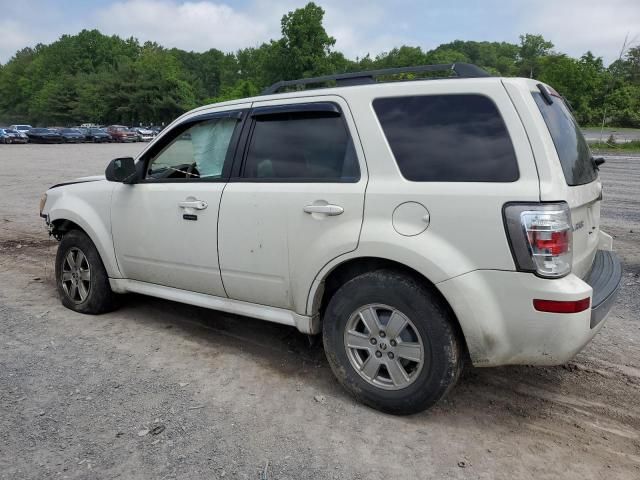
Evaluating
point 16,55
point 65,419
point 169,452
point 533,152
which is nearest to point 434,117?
point 533,152

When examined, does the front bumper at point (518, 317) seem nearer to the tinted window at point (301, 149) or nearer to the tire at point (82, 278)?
the tinted window at point (301, 149)

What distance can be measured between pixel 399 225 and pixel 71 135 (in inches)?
2118

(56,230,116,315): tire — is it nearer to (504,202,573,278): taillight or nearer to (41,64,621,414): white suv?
(41,64,621,414): white suv

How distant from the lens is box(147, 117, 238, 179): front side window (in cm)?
399

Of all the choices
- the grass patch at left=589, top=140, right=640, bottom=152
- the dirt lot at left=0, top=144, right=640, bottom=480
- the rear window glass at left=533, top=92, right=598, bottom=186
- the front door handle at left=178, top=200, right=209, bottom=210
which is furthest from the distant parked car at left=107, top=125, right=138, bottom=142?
the rear window glass at left=533, top=92, right=598, bottom=186

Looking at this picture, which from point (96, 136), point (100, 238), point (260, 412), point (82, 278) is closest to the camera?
point (260, 412)

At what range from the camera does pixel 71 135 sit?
50.2 metres

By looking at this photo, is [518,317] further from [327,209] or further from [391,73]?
[391,73]

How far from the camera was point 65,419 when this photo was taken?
10.3ft

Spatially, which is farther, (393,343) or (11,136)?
(11,136)

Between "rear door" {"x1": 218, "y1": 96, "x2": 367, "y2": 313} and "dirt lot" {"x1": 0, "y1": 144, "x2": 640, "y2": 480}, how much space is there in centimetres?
64

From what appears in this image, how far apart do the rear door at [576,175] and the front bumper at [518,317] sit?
25 centimetres

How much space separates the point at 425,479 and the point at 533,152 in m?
1.72

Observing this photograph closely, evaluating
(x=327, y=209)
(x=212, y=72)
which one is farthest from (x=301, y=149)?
(x=212, y=72)
